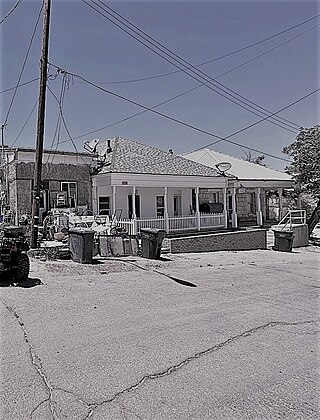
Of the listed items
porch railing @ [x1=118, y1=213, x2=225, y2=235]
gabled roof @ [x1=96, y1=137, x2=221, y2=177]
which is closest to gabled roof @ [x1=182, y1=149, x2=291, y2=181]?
gabled roof @ [x1=96, y1=137, x2=221, y2=177]

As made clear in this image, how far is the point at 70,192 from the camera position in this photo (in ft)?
68.7

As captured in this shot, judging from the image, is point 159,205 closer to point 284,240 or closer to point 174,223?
point 174,223

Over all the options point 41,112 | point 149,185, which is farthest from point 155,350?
point 149,185

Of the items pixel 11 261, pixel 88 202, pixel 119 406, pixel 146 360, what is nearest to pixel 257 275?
pixel 11 261

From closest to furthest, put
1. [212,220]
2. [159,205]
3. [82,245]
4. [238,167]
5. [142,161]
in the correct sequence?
1. [82,245]
2. [142,161]
3. [212,220]
4. [159,205]
5. [238,167]

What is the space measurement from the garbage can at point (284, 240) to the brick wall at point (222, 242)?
2.28 metres

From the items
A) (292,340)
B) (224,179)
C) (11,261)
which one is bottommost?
(292,340)

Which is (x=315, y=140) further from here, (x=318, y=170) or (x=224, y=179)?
(x=224, y=179)

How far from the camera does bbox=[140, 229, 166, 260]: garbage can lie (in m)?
14.5

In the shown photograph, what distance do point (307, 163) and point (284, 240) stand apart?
879 cm

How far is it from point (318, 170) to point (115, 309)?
76.2 feet

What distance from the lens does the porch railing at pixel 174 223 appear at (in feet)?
64.4

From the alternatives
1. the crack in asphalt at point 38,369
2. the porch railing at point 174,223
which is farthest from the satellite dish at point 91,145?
the crack in asphalt at point 38,369

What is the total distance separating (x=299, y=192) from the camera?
2944cm
